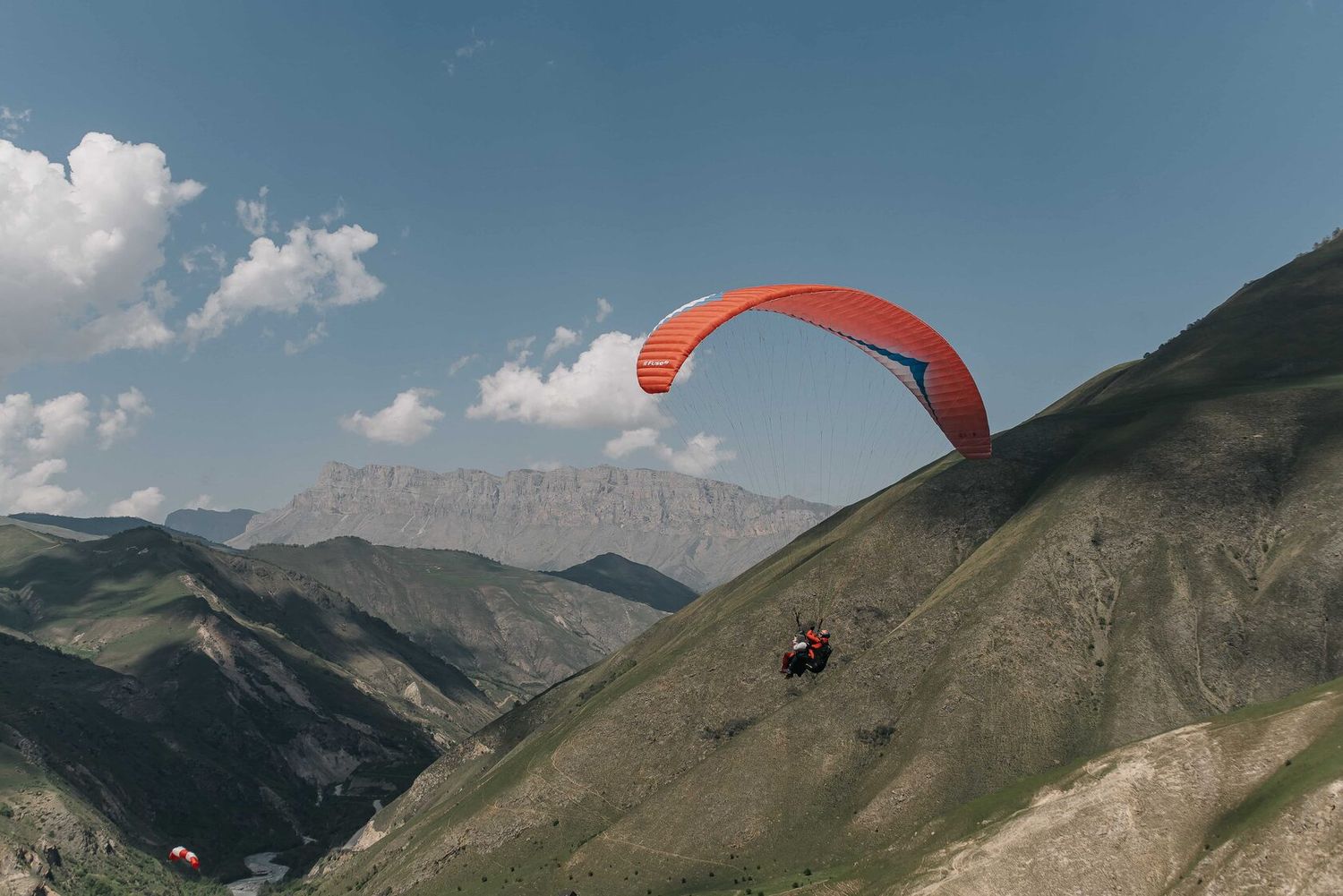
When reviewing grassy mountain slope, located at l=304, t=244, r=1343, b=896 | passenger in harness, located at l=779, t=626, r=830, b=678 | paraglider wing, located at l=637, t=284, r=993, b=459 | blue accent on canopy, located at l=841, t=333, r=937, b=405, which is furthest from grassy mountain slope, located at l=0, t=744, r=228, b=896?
blue accent on canopy, located at l=841, t=333, r=937, b=405

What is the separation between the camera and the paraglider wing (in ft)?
141

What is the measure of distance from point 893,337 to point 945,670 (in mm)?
39194

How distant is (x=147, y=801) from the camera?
133000 millimetres

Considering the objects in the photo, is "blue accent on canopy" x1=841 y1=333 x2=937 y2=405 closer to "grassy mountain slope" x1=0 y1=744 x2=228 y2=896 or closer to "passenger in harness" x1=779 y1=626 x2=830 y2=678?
"passenger in harness" x1=779 y1=626 x2=830 y2=678

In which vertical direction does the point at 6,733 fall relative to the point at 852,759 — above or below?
above

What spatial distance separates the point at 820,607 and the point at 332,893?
61760 mm

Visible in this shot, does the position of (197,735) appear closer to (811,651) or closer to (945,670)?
(945,670)

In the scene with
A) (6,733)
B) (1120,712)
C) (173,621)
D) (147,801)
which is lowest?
(1120,712)

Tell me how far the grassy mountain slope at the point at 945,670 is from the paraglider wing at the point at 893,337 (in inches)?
979

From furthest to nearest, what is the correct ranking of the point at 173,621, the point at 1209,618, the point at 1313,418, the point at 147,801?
the point at 173,621
the point at 147,801
the point at 1313,418
the point at 1209,618

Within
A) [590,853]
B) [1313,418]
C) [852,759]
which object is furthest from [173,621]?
[1313,418]

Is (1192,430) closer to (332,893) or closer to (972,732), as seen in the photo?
(972,732)

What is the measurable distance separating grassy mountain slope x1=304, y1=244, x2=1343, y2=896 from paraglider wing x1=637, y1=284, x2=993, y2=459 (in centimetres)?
2488

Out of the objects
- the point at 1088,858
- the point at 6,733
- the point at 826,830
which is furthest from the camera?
the point at 6,733
